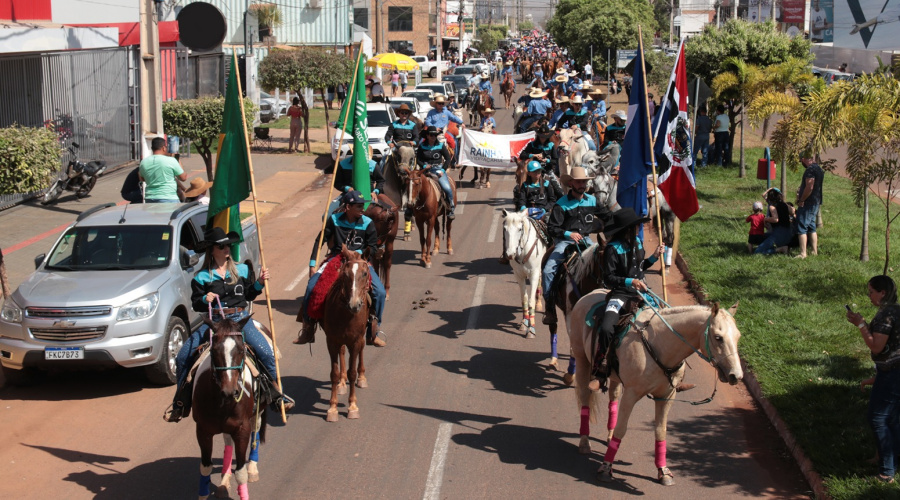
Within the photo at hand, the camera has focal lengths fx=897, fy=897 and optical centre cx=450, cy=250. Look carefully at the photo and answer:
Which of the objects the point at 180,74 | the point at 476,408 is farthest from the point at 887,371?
the point at 180,74

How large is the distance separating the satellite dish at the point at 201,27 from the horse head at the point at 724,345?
70.6 feet

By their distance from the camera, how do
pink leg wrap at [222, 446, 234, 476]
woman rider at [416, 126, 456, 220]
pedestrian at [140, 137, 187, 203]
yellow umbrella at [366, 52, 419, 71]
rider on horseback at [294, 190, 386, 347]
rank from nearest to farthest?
1. pink leg wrap at [222, 446, 234, 476]
2. rider on horseback at [294, 190, 386, 347]
3. pedestrian at [140, 137, 187, 203]
4. woman rider at [416, 126, 456, 220]
5. yellow umbrella at [366, 52, 419, 71]

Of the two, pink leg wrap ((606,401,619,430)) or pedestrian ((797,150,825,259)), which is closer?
pink leg wrap ((606,401,619,430))

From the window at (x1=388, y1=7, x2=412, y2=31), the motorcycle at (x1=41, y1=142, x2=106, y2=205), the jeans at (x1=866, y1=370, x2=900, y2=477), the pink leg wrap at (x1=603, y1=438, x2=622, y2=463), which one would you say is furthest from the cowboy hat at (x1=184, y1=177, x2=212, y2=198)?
the window at (x1=388, y1=7, x2=412, y2=31)

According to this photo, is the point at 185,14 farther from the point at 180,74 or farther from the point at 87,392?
the point at 87,392

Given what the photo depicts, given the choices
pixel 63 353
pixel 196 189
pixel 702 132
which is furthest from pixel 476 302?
pixel 702 132

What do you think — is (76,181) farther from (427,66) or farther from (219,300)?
(427,66)

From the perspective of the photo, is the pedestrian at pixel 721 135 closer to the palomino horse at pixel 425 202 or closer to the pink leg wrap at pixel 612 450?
the palomino horse at pixel 425 202

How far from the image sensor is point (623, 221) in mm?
9305

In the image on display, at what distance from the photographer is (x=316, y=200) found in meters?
24.8

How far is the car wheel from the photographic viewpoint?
36.7 feet

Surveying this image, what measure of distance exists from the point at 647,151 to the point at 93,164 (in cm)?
1713

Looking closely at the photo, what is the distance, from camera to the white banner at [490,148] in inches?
939

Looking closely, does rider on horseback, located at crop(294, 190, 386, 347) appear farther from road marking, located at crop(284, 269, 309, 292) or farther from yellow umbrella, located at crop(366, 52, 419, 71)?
yellow umbrella, located at crop(366, 52, 419, 71)
